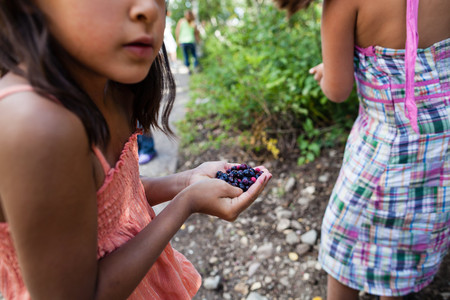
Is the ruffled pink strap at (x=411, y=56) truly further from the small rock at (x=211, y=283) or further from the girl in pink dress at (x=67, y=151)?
the small rock at (x=211, y=283)

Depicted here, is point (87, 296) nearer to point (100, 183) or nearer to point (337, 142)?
point (100, 183)

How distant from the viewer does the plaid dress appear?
1.44 m

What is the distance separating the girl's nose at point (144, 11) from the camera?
748 mm

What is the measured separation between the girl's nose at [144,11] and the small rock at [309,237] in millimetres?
2174

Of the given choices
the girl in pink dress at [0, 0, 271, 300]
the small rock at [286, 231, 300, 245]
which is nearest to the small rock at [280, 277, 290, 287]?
the small rock at [286, 231, 300, 245]

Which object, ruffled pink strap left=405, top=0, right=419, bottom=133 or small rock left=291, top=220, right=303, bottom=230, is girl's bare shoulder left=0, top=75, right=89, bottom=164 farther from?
small rock left=291, top=220, right=303, bottom=230

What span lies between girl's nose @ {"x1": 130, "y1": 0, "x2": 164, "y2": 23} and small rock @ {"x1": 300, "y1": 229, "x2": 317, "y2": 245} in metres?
2.17

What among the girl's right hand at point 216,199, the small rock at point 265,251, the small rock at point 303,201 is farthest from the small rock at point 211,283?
the girl's right hand at point 216,199

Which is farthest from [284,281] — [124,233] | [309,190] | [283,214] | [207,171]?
[124,233]

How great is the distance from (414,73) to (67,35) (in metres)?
1.29

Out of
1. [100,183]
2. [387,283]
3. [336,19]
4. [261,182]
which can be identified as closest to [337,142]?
[387,283]

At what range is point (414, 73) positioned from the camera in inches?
54.7

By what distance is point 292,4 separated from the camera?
5.08ft

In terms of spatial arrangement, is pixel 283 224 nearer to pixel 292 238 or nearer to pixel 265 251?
pixel 292 238
